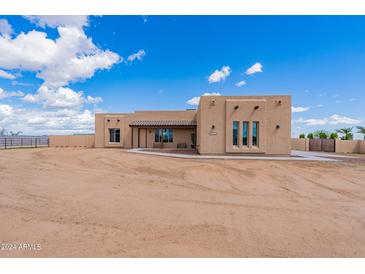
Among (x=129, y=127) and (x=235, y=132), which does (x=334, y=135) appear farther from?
(x=129, y=127)

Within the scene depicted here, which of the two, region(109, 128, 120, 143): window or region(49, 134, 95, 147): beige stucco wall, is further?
region(49, 134, 95, 147): beige stucco wall

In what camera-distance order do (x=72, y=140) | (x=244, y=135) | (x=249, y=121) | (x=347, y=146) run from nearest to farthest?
(x=249, y=121)
(x=244, y=135)
(x=347, y=146)
(x=72, y=140)

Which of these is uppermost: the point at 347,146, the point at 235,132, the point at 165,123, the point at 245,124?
the point at 165,123

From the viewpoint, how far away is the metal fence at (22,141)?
25.3m

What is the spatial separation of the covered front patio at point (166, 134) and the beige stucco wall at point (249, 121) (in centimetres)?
610

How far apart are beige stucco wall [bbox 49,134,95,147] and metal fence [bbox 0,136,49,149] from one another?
8.79ft

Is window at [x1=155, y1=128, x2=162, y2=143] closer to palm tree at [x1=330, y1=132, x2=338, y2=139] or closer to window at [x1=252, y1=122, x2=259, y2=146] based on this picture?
window at [x1=252, y1=122, x2=259, y2=146]

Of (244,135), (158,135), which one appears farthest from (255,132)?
(158,135)

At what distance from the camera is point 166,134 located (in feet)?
73.5

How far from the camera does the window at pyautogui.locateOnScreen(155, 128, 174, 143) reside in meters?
22.4

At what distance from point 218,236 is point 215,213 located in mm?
1066

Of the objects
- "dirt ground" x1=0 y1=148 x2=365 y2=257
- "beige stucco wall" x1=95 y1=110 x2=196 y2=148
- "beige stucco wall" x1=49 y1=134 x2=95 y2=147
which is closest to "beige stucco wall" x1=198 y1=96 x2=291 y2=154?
"beige stucco wall" x1=95 y1=110 x2=196 y2=148

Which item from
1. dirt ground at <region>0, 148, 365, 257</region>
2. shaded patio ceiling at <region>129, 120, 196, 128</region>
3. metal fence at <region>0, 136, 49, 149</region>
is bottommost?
dirt ground at <region>0, 148, 365, 257</region>

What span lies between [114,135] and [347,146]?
101ft
